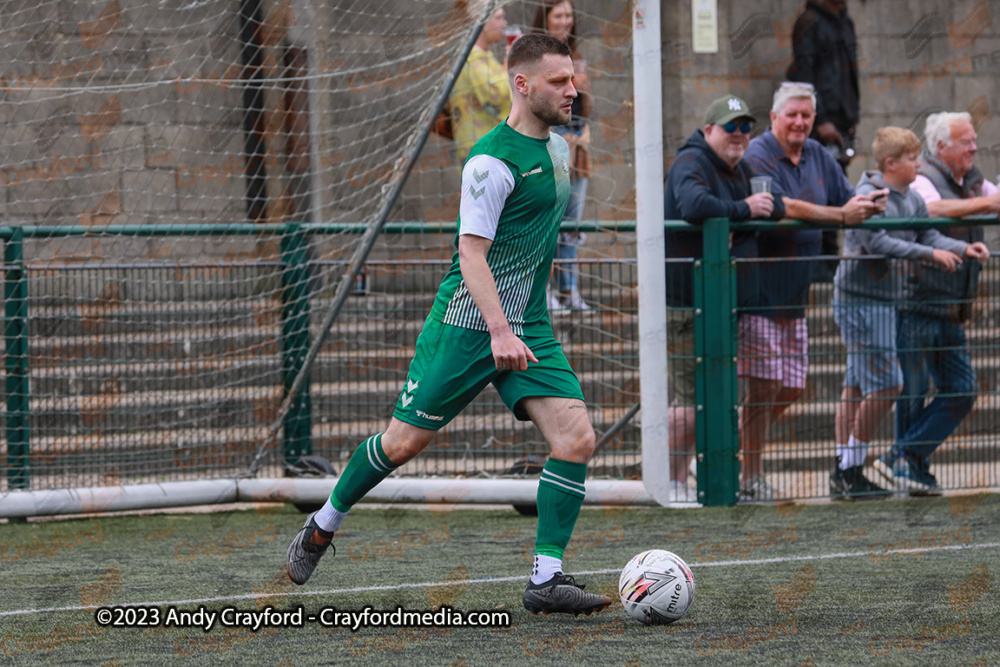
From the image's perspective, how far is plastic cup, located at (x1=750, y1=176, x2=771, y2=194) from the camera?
313 inches

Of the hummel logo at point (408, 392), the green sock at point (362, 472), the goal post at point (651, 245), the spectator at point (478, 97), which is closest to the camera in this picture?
the hummel logo at point (408, 392)

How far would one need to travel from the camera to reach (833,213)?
7.87m

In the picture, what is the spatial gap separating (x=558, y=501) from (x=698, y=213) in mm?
3207

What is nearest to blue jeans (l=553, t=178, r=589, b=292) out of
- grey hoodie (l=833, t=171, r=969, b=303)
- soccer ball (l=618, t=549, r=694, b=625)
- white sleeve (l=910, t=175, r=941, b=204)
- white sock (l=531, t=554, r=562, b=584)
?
grey hoodie (l=833, t=171, r=969, b=303)

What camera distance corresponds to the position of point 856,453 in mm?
8055

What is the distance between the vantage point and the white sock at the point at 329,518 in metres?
5.24

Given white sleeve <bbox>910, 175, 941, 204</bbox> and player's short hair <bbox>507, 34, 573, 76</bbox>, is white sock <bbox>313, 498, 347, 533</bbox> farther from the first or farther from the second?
white sleeve <bbox>910, 175, 941, 204</bbox>

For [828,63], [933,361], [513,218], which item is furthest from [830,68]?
[513,218]

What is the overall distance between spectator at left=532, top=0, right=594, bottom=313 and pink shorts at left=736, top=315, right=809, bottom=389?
0.94 metres

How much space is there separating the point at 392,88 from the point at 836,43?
4.40 metres

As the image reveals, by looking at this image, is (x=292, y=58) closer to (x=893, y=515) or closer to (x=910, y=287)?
(x=910, y=287)

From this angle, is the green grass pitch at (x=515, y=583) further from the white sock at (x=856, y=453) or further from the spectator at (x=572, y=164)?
the spectator at (x=572, y=164)

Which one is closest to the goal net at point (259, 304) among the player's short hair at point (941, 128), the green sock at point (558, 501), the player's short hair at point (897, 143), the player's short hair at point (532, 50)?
the player's short hair at point (897, 143)

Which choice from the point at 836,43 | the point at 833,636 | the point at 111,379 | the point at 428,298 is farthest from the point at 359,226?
the point at 836,43
